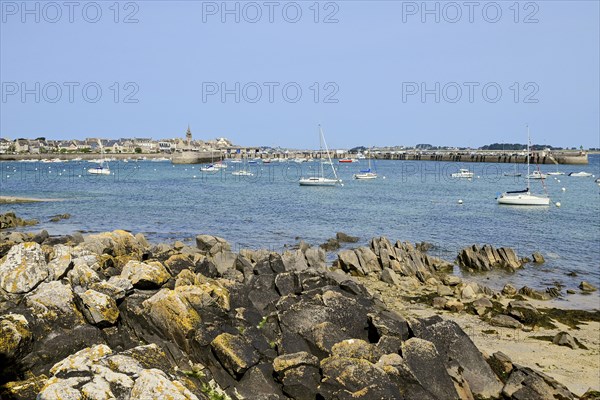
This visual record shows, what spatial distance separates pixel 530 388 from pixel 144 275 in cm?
825

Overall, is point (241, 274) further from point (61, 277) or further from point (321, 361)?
point (321, 361)

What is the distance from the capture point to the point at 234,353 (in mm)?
9180

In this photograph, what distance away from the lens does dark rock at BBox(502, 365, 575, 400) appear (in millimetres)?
9289

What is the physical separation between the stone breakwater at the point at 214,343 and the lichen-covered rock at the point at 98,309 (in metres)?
0.02

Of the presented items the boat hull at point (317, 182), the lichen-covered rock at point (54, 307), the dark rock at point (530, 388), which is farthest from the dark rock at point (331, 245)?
the boat hull at point (317, 182)

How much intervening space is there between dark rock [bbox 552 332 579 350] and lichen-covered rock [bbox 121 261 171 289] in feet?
34.3

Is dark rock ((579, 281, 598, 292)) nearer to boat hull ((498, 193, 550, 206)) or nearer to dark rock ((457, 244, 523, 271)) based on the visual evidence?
dark rock ((457, 244, 523, 271))

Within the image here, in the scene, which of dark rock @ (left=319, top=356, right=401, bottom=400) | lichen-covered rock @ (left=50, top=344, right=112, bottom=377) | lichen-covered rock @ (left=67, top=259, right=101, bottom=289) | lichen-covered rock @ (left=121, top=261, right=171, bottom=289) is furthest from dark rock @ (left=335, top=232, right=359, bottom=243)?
lichen-covered rock @ (left=50, top=344, right=112, bottom=377)

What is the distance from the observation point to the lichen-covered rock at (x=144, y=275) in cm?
1169

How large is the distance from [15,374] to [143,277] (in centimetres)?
381

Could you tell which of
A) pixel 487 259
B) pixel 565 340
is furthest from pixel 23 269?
pixel 487 259

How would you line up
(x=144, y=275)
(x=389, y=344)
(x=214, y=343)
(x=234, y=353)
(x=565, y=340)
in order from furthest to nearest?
(x=565, y=340), (x=144, y=275), (x=389, y=344), (x=214, y=343), (x=234, y=353)

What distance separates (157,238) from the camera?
1211 inches

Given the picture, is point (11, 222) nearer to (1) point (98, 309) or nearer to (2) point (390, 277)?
(2) point (390, 277)
